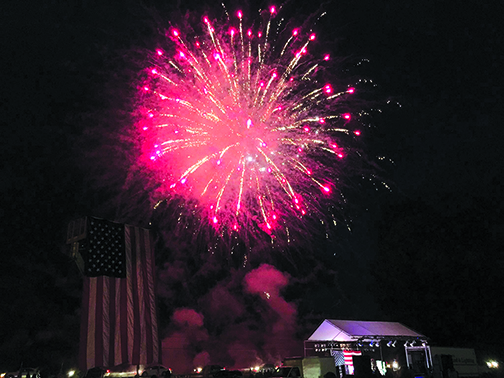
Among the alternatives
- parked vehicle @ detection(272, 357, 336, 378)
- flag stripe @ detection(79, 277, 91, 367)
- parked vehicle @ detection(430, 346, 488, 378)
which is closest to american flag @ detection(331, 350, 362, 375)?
parked vehicle @ detection(272, 357, 336, 378)

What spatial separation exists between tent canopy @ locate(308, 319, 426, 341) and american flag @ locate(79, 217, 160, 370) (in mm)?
9591

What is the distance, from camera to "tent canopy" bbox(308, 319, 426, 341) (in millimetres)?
20141

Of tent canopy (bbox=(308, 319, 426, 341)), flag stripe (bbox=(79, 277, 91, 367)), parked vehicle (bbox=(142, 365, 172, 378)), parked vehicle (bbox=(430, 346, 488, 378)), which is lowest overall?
parked vehicle (bbox=(430, 346, 488, 378))

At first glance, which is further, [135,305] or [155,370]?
[155,370]

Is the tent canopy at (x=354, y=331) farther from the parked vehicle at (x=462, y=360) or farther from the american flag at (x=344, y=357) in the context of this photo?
the parked vehicle at (x=462, y=360)

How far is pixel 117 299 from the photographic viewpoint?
15961 millimetres

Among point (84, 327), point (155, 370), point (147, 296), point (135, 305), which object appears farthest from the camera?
point (155, 370)

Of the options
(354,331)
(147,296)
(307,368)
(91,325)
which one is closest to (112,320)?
(91,325)

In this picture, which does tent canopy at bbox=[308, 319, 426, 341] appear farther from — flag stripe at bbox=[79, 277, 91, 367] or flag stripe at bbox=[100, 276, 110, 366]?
flag stripe at bbox=[79, 277, 91, 367]

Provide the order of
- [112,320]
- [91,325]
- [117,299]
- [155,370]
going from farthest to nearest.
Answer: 1. [155,370]
2. [117,299]
3. [112,320]
4. [91,325]

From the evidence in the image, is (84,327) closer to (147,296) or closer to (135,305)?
(135,305)

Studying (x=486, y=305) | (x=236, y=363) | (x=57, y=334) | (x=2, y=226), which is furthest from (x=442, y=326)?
(x=2, y=226)

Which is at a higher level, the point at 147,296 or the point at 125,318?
the point at 147,296

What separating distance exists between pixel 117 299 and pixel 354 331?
12205 mm
